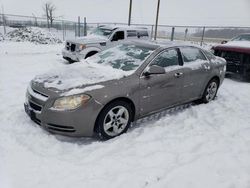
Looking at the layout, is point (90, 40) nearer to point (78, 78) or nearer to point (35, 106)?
point (78, 78)

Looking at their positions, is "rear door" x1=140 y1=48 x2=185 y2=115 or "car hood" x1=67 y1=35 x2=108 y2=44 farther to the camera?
"car hood" x1=67 y1=35 x2=108 y2=44

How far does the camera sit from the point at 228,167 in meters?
3.51

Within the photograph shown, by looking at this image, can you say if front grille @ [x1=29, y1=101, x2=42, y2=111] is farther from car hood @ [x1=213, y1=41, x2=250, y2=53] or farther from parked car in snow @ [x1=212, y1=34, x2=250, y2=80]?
car hood @ [x1=213, y1=41, x2=250, y2=53]

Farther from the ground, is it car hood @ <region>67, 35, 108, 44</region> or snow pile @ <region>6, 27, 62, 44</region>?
car hood @ <region>67, 35, 108, 44</region>

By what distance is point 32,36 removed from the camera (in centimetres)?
2120

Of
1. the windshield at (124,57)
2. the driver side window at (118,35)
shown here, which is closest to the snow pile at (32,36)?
the driver side window at (118,35)

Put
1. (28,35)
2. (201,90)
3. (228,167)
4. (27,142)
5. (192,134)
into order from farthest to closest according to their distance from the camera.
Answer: (28,35) < (201,90) < (192,134) < (27,142) < (228,167)

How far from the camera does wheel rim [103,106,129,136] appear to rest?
4152mm

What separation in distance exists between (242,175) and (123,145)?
1.72m

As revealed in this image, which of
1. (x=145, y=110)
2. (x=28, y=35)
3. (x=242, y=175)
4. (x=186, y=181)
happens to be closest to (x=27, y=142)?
(x=145, y=110)

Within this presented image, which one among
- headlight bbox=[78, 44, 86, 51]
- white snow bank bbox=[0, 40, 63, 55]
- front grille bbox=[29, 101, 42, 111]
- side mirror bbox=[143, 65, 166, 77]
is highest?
side mirror bbox=[143, 65, 166, 77]

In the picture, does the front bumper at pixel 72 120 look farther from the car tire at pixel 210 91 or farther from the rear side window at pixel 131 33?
the rear side window at pixel 131 33

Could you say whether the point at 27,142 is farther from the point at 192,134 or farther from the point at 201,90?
the point at 201,90

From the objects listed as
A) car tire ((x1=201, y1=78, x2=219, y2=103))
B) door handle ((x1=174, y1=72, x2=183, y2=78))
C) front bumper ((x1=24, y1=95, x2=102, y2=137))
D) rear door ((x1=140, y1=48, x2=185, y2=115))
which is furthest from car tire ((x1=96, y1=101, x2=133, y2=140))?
car tire ((x1=201, y1=78, x2=219, y2=103))
